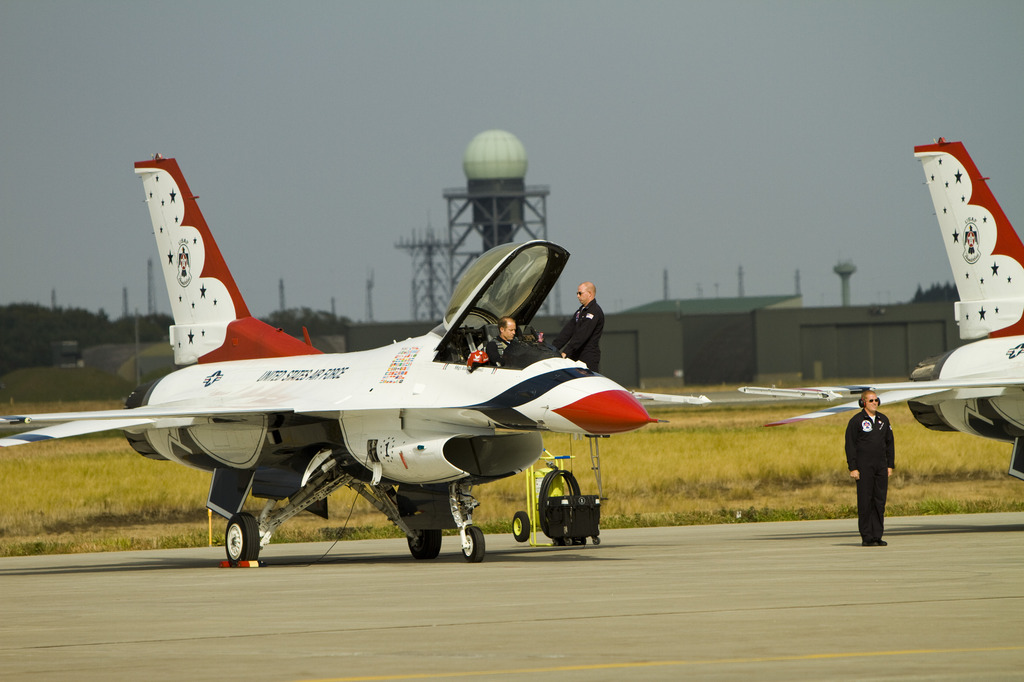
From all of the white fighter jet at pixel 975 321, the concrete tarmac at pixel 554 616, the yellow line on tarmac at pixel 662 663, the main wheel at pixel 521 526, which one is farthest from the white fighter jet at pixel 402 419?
the yellow line on tarmac at pixel 662 663

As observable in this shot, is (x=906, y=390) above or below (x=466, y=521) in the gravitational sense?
above

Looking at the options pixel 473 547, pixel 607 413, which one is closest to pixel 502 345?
pixel 607 413

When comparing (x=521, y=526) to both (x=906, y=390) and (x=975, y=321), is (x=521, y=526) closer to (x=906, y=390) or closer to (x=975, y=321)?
(x=906, y=390)

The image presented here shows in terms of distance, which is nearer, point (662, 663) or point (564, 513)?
point (662, 663)

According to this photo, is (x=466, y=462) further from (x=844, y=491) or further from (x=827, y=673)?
(x=844, y=491)

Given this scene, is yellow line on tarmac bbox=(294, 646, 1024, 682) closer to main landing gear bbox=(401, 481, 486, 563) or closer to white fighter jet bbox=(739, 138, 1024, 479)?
main landing gear bbox=(401, 481, 486, 563)

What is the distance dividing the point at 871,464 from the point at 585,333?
3895 mm

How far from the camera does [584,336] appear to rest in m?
15.7

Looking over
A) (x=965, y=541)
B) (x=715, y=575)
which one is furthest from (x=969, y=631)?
(x=965, y=541)

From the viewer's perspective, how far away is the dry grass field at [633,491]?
23172 millimetres

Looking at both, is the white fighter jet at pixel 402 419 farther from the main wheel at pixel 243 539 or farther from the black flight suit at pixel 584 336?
the black flight suit at pixel 584 336

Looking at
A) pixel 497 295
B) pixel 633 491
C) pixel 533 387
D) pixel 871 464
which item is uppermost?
pixel 497 295

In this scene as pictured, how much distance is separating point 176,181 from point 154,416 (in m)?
5.94

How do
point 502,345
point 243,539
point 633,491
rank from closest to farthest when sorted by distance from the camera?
point 502,345
point 243,539
point 633,491
